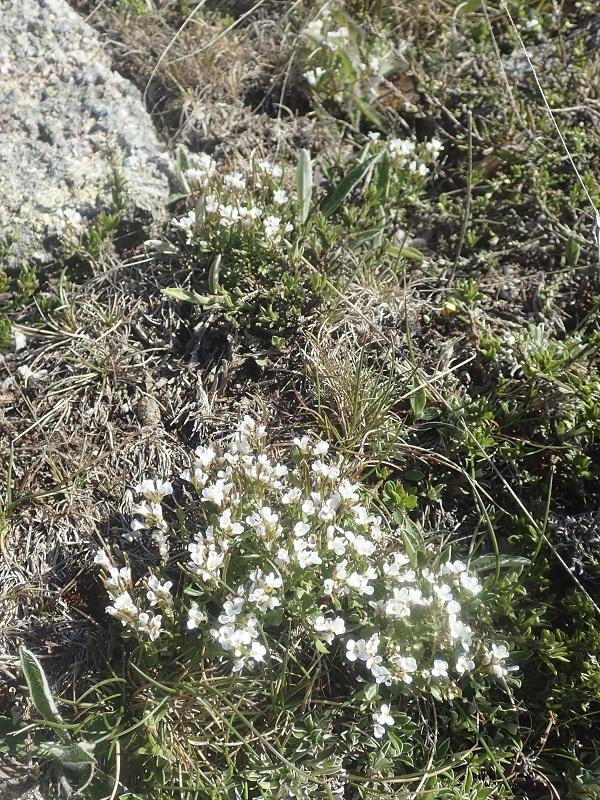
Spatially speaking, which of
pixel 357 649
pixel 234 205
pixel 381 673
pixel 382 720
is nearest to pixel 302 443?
pixel 357 649

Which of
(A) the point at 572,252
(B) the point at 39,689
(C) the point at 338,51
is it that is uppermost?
(C) the point at 338,51

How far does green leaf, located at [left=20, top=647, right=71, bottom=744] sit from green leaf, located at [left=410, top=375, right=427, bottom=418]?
1.81 meters

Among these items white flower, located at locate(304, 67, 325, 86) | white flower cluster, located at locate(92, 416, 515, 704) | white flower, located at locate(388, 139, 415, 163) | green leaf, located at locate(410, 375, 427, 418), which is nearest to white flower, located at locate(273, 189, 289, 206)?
white flower, located at locate(388, 139, 415, 163)

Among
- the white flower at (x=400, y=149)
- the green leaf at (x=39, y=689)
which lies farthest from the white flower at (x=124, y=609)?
the white flower at (x=400, y=149)

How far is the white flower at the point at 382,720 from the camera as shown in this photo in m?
2.54

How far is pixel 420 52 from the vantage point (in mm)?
4203

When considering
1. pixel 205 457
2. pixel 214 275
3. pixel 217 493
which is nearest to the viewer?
pixel 217 493

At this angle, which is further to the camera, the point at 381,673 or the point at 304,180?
the point at 304,180

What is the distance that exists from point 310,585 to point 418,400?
0.99m

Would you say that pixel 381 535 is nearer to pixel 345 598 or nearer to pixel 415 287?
pixel 345 598

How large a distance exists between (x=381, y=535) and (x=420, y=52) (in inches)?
116

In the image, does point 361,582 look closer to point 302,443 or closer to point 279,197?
point 302,443

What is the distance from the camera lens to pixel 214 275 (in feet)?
10.8

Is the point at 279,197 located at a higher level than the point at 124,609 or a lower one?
higher
